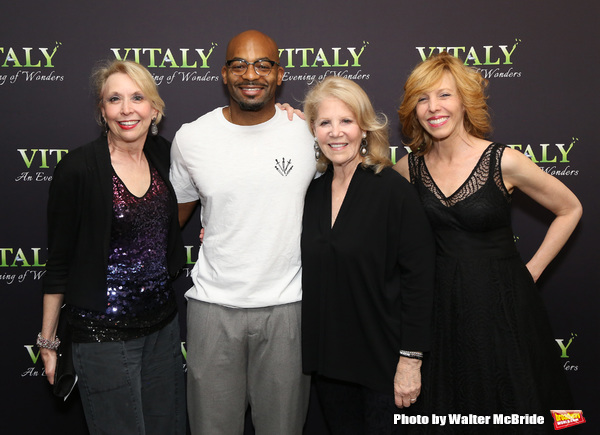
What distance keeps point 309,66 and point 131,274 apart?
1318mm

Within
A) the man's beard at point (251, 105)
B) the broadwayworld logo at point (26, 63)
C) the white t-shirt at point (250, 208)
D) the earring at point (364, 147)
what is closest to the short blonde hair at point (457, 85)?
the earring at point (364, 147)

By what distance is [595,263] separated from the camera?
2506 mm

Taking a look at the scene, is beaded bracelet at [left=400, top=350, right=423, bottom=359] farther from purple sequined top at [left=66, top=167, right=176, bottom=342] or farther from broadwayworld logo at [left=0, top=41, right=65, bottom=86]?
broadwayworld logo at [left=0, top=41, right=65, bottom=86]

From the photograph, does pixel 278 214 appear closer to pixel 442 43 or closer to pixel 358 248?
pixel 358 248

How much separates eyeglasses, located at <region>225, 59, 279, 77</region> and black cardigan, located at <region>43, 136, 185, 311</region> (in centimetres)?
60

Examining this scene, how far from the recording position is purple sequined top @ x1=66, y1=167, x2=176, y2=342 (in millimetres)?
1784

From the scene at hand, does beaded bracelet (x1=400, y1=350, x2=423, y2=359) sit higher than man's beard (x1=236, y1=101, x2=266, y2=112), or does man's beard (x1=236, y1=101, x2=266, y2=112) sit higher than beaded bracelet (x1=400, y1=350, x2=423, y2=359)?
man's beard (x1=236, y1=101, x2=266, y2=112)

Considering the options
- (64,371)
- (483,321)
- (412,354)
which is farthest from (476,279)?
(64,371)

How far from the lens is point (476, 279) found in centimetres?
179

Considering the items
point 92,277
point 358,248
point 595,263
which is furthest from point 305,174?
point 595,263

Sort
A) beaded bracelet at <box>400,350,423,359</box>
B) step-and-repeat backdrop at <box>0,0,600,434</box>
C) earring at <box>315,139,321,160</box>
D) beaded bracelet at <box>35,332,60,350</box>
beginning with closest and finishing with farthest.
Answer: beaded bracelet at <box>400,350,423,359</box>, beaded bracelet at <box>35,332,60,350</box>, earring at <box>315,139,321,160</box>, step-and-repeat backdrop at <box>0,0,600,434</box>

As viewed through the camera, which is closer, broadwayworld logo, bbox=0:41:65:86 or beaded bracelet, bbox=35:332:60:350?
beaded bracelet, bbox=35:332:60:350

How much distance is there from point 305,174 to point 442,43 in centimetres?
107

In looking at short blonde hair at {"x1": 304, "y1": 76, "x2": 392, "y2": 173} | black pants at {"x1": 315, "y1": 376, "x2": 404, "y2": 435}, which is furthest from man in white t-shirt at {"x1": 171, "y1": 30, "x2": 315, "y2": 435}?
short blonde hair at {"x1": 304, "y1": 76, "x2": 392, "y2": 173}
